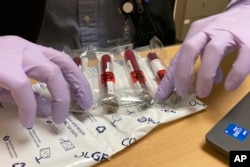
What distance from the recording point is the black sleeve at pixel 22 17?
57 centimetres

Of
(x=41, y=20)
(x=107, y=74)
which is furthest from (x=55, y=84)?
(x=41, y=20)

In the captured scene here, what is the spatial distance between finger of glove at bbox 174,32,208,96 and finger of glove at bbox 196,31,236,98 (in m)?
0.01

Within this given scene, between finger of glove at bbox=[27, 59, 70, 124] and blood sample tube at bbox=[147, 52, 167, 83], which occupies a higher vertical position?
finger of glove at bbox=[27, 59, 70, 124]

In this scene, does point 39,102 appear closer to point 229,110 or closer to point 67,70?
point 67,70

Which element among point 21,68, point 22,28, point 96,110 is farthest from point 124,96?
point 22,28

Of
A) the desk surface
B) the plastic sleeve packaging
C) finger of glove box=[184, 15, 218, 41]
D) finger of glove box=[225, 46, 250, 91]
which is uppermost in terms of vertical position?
finger of glove box=[184, 15, 218, 41]

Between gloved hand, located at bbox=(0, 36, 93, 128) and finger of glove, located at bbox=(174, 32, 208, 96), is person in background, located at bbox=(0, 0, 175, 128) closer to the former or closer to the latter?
gloved hand, located at bbox=(0, 36, 93, 128)

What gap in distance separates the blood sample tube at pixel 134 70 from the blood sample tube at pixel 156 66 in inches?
1.0

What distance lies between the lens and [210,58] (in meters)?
0.44

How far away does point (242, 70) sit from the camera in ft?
1.42

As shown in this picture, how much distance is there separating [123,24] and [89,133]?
33cm

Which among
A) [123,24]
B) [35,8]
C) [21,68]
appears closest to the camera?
[21,68]

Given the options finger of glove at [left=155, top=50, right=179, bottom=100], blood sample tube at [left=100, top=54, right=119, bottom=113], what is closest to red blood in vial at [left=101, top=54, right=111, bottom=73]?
blood sample tube at [left=100, top=54, right=119, bottom=113]

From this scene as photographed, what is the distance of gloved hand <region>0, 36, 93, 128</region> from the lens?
389mm
